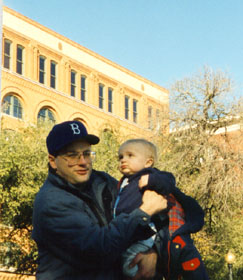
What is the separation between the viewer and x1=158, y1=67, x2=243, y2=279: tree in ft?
71.7

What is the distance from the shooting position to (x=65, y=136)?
3.33m

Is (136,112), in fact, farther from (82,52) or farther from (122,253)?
(122,253)

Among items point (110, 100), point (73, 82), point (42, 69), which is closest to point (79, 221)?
point (42, 69)

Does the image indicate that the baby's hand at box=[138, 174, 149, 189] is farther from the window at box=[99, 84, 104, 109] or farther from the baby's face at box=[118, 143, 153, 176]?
the window at box=[99, 84, 104, 109]

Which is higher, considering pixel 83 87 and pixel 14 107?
pixel 83 87

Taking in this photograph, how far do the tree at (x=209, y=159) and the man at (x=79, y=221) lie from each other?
1845 cm

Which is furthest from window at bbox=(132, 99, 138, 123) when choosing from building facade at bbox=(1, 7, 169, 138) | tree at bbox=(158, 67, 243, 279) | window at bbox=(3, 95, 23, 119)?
tree at bbox=(158, 67, 243, 279)

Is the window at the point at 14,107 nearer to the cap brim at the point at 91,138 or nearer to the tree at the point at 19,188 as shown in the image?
the tree at the point at 19,188

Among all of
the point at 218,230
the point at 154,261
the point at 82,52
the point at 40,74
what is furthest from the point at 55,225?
the point at 82,52

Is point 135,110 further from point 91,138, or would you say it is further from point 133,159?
point 91,138

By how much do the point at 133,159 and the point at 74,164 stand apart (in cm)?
68

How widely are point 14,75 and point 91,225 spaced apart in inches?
1437

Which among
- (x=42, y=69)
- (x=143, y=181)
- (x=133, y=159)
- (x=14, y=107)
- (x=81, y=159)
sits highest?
(x=42, y=69)

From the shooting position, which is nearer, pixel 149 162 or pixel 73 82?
pixel 149 162
